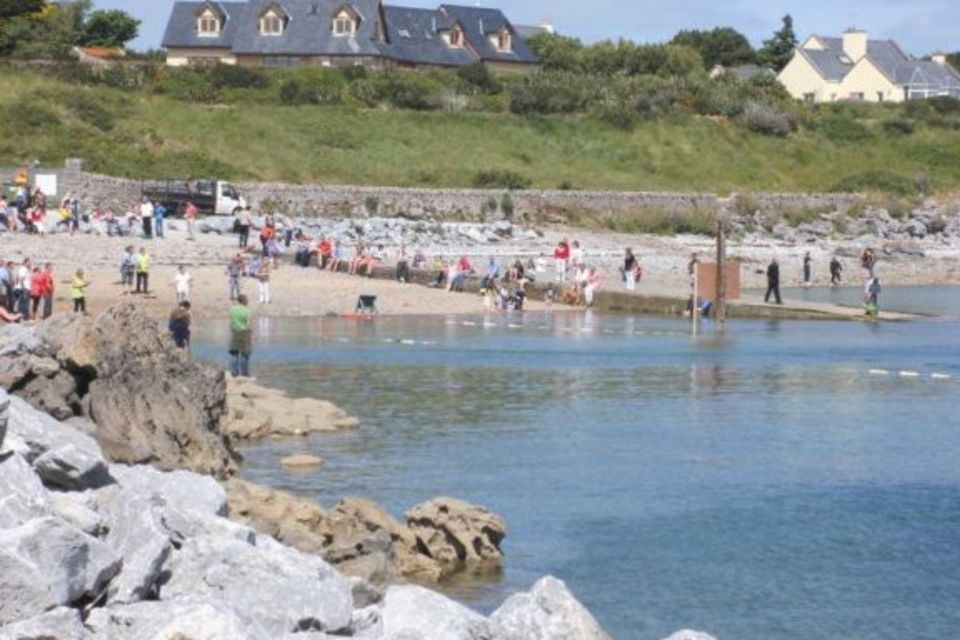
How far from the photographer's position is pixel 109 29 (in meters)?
118

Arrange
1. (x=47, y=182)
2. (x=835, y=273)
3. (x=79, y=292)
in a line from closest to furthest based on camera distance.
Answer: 1. (x=79, y=292)
2. (x=47, y=182)
3. (x=835, y=273)

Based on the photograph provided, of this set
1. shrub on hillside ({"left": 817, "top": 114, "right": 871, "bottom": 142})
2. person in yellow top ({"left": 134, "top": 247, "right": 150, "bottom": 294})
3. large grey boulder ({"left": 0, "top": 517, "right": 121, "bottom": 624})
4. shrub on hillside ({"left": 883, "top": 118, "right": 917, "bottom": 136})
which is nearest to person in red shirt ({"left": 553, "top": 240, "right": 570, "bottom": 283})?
person in yellow top ({"left": 134, "top": 247, "right": 150, "bottom": 294})

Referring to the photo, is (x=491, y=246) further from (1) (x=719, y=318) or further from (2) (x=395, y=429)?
→ (2) (x=395, y=429)

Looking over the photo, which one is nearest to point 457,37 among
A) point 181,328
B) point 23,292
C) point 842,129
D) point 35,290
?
point 842,129

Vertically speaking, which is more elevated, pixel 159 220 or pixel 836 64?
pixel 836 64

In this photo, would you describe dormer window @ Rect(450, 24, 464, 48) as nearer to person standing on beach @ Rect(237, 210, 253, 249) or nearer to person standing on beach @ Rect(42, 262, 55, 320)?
person standing on beach @ Rect(237, 210, 253, 249)

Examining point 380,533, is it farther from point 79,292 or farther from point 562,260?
point 562,260

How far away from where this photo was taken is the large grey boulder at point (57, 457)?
555 inches

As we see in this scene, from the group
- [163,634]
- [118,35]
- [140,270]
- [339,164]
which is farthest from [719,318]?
[118,35]

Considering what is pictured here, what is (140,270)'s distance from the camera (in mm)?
47750

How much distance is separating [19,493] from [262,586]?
1.83m

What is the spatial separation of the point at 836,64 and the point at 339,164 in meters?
55.9

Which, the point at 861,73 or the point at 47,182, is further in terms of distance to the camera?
the point at 861,73

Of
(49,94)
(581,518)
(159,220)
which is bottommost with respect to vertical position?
(581,518)
